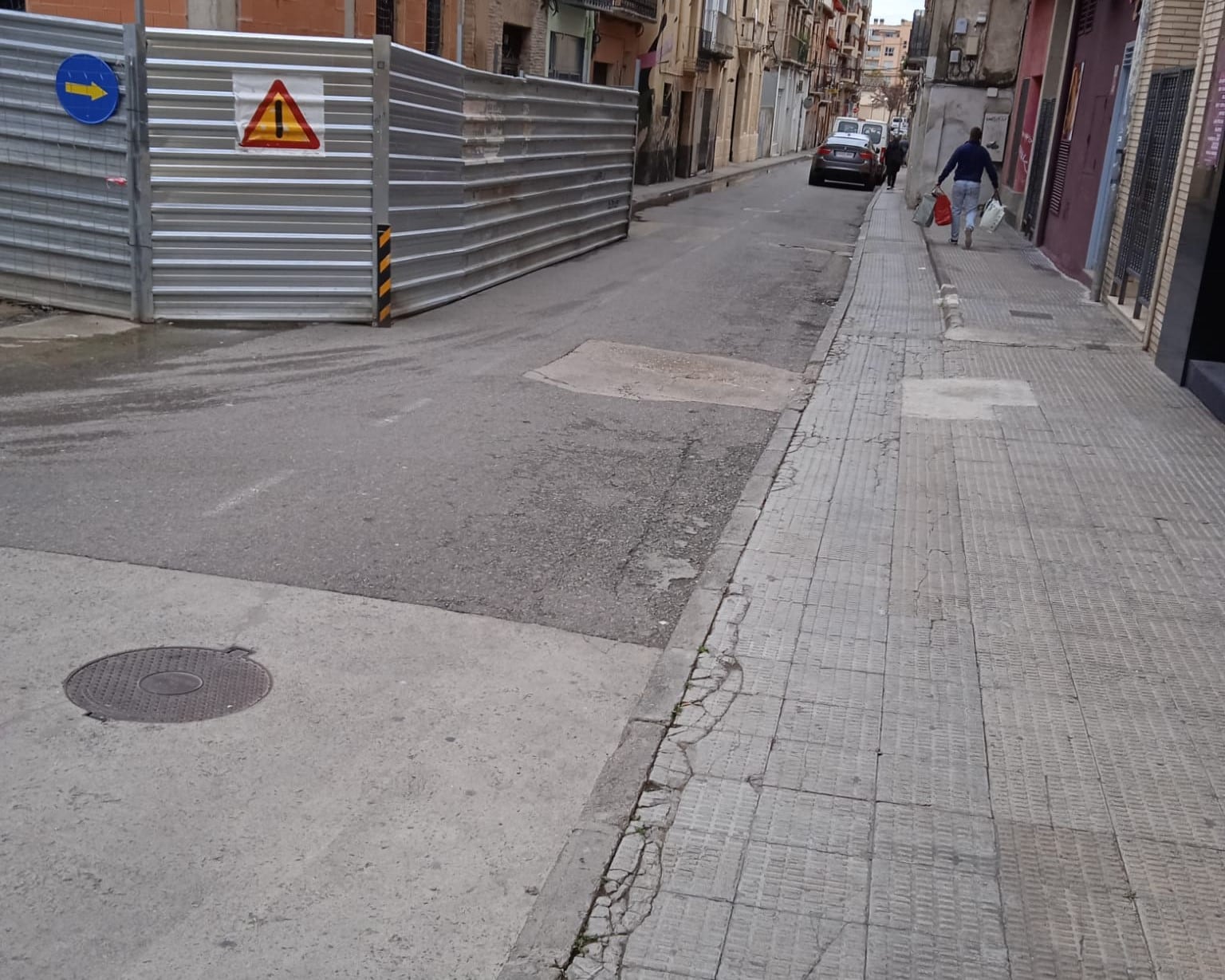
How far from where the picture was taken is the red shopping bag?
76.2 feet

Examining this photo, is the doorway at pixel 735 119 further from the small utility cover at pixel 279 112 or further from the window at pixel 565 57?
the small utility cover at pixel 279 112

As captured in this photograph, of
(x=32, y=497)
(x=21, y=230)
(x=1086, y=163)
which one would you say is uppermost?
(x=1086, y=163)

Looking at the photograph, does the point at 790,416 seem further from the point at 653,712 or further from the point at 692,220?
the point at 692,220

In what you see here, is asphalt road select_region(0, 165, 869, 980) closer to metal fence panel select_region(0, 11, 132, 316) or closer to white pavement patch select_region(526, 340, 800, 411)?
white pavement patch select_region(526, 340, 800, 411)

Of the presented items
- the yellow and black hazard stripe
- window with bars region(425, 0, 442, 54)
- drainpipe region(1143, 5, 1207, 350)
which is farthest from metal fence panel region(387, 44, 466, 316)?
window with bars region(425, 0, 442, 54)

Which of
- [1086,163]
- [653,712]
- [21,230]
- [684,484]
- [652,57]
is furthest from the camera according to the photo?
[652,57]

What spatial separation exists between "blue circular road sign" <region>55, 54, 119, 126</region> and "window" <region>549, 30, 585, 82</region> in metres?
Result: 17.5

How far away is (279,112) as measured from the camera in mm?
10945

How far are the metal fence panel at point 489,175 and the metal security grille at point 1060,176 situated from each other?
7.01 metres

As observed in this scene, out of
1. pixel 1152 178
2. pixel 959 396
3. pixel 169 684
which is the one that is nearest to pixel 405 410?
pixel 169 684

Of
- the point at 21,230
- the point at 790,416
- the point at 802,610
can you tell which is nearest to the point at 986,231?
the point at 790,416

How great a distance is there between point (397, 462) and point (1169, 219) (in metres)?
7.95

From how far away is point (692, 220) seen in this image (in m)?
24.7

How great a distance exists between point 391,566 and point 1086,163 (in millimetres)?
14891
